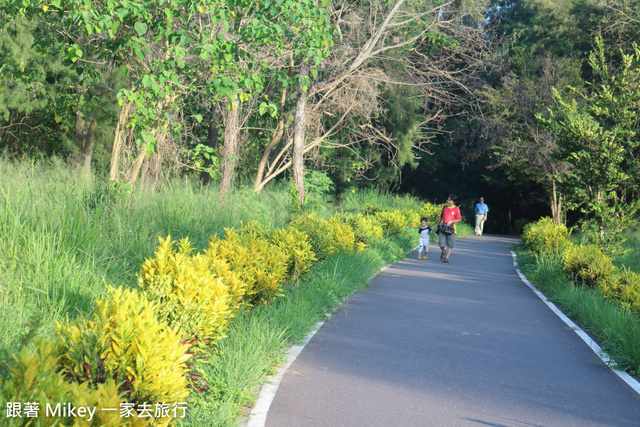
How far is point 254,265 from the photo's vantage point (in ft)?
23.6

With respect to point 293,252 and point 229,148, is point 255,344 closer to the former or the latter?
point 293,252

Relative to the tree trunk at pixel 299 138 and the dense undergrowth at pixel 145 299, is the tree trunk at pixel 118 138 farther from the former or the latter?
the tree trunk at pixel 299 138

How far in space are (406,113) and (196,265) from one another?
67.6 feet

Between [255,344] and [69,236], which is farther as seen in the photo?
[69,236]

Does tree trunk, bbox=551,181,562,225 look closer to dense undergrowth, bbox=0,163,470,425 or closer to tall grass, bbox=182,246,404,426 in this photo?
dense undergrowth, bbox=0,163,470,425

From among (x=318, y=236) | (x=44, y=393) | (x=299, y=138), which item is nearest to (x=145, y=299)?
(x=44, y=393)

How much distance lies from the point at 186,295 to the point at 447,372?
286 centimetres

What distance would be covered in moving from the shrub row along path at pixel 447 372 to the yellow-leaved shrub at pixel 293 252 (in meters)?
0.99

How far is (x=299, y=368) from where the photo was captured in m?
5.90

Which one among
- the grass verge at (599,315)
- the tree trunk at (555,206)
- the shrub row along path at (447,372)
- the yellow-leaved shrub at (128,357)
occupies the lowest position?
the shrub row along path at (447,372)

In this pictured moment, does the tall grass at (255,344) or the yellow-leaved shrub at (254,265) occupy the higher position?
the yellow-leaved shrub at (254,265)

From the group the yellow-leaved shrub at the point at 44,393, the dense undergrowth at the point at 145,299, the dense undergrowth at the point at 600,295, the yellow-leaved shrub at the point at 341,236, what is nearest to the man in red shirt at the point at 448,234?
the dense undergrowth at the point at 600,295

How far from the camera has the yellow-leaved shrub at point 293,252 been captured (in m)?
9.02

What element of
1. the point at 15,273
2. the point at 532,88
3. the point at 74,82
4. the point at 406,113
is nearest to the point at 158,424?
the point at 15,273
